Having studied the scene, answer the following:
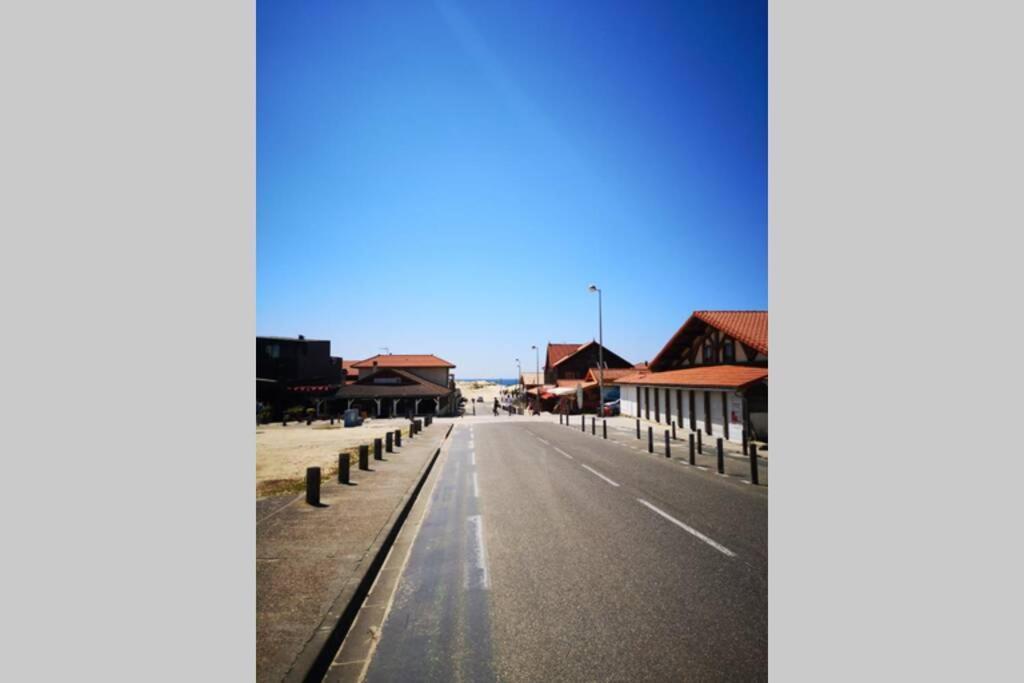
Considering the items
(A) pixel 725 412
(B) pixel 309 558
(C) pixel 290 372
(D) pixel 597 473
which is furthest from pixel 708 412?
(C) pixel 290 372

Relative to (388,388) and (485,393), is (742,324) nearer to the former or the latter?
(388,388)

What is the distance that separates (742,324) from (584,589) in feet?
71.5

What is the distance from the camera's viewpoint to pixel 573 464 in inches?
516

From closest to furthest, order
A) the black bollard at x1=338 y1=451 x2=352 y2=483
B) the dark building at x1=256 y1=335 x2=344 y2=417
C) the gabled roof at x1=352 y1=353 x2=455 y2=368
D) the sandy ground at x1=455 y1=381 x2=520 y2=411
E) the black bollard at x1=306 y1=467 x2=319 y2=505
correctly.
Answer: the black bollard at x1=306 y1=467 x2=319 y2=505 < the black bollard at x1=338 y1=451 x2=352 y2=483 < the dark building at x1=256 y1=335 x2=344 y2=417 < the gabled roof at x1=352 y1=353 x2=455 y2=368 < the sandy ground at x1=455 y1=381 x2=520 y2=411

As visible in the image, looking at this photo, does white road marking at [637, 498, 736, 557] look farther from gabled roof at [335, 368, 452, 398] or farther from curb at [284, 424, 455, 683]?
gabled roof at [335, 368, 452, 398]

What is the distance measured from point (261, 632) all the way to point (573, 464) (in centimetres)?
1029

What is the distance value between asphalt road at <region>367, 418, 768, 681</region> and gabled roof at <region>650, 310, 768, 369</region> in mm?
13556

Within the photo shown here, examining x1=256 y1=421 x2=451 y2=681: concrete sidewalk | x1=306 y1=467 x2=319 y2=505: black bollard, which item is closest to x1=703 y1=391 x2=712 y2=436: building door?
x1=256 y1=421 x2=451 y2=681: concrete sidewalk

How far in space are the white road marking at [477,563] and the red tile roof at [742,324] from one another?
17.8 m

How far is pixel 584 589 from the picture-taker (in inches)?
189

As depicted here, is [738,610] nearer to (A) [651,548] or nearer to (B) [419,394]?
→ (A) [651,548]

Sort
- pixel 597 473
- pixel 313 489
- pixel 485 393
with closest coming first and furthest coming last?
pixel 313 489 < pixel 597 473 < pixel 485 393

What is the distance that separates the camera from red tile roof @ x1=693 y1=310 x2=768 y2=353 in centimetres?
2084
